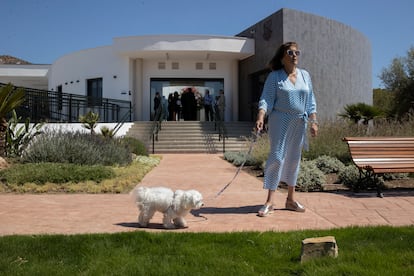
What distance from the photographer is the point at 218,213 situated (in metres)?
5.36

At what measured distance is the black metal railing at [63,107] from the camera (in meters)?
16.2

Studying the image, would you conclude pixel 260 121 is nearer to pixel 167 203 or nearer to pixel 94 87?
pixel 167 203

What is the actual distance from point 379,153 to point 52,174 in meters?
5.57

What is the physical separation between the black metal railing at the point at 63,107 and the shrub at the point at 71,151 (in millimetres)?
2821

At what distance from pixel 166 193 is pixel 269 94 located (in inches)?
68.5

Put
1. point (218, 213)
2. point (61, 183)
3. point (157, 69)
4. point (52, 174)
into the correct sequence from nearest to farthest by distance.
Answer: point (218, 213), point (61, 183), point (52, 174), point (157, 69)

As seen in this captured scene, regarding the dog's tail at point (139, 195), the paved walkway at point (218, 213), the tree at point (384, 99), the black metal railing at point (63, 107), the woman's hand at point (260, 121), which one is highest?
the tree at point (384, 99)

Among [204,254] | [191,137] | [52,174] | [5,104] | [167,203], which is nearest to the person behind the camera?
[204,254]

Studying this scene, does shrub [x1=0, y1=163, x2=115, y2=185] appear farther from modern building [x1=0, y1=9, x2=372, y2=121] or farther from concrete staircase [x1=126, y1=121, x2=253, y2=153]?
modern building [x1=0, y1=9, x2=372, y2=121]

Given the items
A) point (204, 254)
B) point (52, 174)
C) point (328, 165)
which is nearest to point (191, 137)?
point (328, 165)

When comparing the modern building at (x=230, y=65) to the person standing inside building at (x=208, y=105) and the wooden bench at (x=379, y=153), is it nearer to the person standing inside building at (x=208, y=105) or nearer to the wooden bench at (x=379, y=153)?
the person standing inside building at (x=208, y=105)

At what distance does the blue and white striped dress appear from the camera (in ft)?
16.8

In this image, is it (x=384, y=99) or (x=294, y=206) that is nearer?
(x=294, y=206)

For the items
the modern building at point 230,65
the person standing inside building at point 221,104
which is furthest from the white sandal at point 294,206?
the person standing inside building at point 221,104
